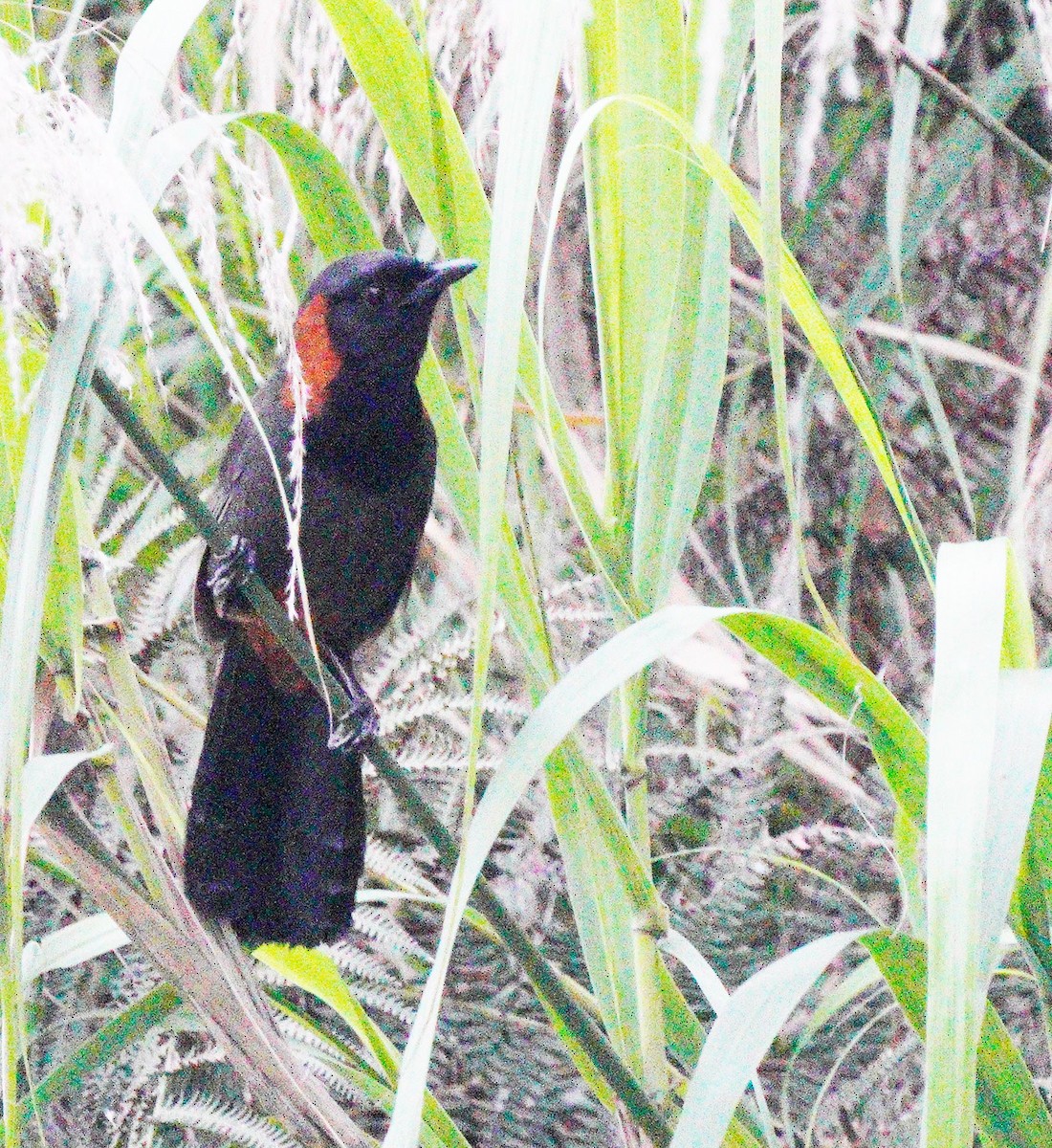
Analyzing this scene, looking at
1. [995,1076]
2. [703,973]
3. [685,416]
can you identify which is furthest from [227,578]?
[995,1076]

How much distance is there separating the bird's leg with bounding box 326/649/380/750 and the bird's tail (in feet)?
0.16

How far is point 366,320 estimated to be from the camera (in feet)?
7.18

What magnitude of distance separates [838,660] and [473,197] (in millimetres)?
522

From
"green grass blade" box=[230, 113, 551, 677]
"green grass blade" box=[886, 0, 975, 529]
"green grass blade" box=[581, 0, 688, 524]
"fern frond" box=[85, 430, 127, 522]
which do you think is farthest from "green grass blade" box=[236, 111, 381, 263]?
"fern frond" box=[85, 430, 127, 522]

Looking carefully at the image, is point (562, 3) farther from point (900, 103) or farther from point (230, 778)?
point (230, 778)

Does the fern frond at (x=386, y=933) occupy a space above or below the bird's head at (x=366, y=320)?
below

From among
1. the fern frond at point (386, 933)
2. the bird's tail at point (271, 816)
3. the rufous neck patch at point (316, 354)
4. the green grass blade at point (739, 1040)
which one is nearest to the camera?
the green grass blade at point (739, 1040)

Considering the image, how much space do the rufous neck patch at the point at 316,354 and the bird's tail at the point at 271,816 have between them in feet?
1.28

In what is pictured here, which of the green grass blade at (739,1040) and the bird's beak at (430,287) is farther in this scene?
the bird's beak at (430,287)

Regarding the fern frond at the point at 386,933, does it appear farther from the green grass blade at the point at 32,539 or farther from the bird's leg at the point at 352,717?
the green grass blade at the point at 32,539

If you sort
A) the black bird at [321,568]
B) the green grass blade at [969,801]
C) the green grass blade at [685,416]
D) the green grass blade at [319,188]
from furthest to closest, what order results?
the black bird at [321,568], the green grass blade at [685,416], the green grass blade at [319,188], the green grass blade at [969,801]

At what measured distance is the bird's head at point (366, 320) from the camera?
2.10m

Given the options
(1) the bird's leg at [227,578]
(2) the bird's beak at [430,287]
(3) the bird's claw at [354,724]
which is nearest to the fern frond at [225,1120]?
(3) the bird's claw at [354,724]

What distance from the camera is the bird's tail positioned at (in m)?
1.76
